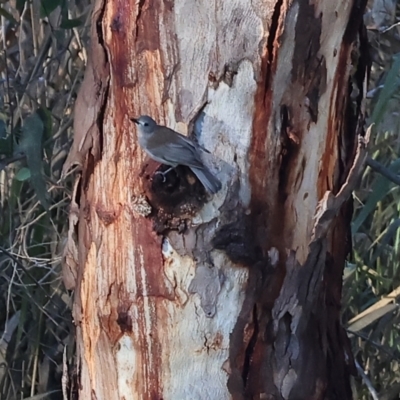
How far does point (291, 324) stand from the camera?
90 centimetres

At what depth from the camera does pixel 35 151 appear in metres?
1.17

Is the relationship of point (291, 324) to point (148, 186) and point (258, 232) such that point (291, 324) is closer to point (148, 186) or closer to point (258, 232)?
point (258, 232)

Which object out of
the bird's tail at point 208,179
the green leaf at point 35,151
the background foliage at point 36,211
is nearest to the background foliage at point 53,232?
the background foliage at point 36,211

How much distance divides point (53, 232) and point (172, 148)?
980mm

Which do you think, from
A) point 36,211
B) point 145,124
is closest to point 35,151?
point 145,124

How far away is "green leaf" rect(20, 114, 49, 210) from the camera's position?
1158 mm

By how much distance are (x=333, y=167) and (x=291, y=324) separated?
7.7 inches

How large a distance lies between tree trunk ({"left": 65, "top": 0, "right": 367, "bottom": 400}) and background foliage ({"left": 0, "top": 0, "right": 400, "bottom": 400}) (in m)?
0.62

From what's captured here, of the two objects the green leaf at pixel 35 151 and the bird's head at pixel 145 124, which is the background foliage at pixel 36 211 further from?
the bird's head at pixel 145 124

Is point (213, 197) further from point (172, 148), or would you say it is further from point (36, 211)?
point (36, 211)

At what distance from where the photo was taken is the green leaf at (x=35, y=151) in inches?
45.6

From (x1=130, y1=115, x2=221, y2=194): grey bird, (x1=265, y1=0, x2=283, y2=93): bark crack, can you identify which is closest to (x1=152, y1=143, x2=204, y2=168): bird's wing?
(x1=130, y1=115, x2=221, y2=194): grey bird

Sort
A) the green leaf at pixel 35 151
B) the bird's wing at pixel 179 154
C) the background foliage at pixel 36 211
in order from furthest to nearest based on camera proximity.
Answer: the background foliage at pixel 36 211
the green leaf at pixel 35 151
the bird's wing at pixel 179 154

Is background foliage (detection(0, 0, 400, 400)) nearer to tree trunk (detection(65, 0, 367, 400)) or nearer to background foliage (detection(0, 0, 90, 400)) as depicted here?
background foliage (detection(0, 0, 90, 400))
